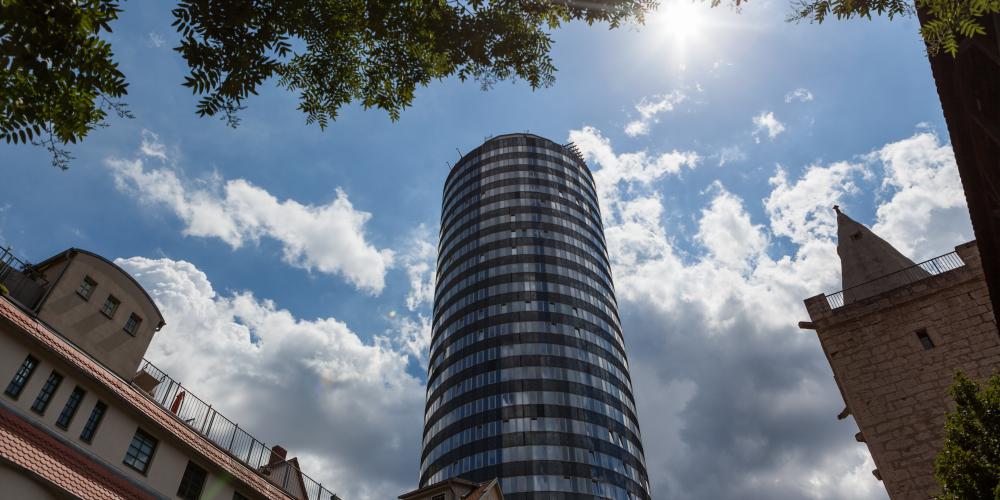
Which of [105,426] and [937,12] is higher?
[105,426]

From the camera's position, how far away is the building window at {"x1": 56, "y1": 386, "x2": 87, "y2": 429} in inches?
645

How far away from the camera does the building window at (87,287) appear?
2100 cm

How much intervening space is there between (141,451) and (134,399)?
1664 mm

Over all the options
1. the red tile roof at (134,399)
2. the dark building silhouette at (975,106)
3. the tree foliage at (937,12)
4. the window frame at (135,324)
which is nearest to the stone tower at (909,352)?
the dark building silhouette at (975,106)

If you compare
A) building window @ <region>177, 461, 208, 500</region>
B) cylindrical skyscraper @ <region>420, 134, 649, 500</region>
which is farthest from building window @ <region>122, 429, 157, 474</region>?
cylindrical skyscraper @ <region>420, 134, 649, 500</region>

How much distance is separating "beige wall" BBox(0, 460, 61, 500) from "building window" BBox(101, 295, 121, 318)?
828cm

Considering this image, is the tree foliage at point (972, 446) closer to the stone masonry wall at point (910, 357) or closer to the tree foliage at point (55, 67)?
the stone masonry wall at point (910, 357)

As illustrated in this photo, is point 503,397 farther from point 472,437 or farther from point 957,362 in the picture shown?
point 957,362

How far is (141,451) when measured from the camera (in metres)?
18.3

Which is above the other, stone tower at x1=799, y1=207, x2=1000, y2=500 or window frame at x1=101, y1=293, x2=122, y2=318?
window frame at x1=101, y1=293, x2=122, y2=318

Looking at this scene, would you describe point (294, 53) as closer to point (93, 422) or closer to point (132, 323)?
point (93, 422)

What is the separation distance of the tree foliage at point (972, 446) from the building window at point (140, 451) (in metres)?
21.7

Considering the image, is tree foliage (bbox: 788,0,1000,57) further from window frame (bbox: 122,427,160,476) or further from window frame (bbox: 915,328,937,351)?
window frame (bbox: 122,427,160,476)

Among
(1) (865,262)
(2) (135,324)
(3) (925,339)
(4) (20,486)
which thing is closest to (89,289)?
(2) (135,324)
